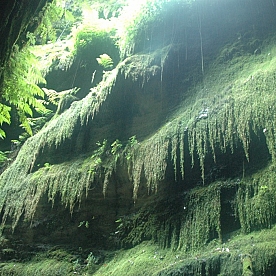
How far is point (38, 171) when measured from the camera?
8.61 meters

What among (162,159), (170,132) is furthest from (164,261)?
(170,132)

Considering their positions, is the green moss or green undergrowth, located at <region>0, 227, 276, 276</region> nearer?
green undergrowth, located at <region>0, 227, 276, 276</region>

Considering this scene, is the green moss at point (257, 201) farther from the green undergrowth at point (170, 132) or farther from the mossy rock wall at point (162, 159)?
the green undergrowth at point (170, 132)

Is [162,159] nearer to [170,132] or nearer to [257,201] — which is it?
[170,132]

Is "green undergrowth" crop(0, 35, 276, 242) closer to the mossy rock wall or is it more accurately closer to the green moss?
the mossy rock wall

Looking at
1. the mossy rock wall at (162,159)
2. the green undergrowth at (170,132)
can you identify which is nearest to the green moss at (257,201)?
the mossy rock wall at (162,159)

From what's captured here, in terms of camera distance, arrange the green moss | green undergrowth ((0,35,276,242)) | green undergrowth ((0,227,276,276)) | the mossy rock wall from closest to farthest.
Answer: green undergrowth ((0,227,276,276)) < the green moss < the mossy rock wall < green undergrowth ((0,35,276,242))

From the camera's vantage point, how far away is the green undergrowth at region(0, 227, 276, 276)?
196 inches

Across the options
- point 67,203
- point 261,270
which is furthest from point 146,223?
point 261,270

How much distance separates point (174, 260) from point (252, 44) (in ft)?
16.8

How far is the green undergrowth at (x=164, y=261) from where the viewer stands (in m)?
4.97

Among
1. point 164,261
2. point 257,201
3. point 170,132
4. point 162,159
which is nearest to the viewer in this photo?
point 257,201

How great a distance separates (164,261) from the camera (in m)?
6.03

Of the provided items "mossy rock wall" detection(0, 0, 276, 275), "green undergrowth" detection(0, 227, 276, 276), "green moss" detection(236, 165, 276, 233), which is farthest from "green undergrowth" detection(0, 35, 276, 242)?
"green undergrowth" detection(0, 227, 276, 276)
